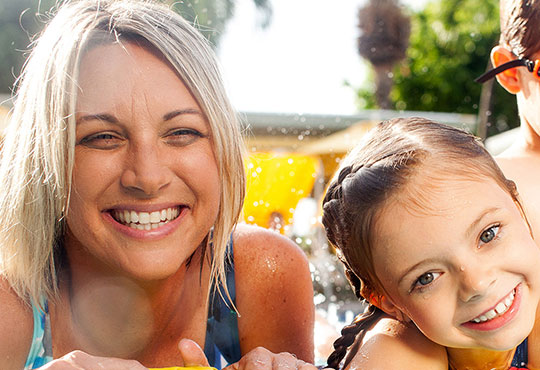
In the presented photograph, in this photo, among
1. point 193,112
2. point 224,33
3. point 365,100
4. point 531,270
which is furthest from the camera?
point 365,100

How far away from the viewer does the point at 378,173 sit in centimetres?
184

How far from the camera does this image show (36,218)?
1995 millimetres

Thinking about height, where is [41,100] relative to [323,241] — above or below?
above

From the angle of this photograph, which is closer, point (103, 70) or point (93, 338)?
point (103, 70)

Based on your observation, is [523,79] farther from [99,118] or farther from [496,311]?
[99,118]

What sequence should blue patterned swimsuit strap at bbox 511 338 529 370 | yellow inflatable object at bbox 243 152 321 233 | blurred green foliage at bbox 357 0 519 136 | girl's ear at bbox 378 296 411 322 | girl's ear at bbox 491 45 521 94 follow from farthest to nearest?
blurred green foliage at bbox 357 0 519 136 < yellow inflatable object at bbox 243 152 321 233 < girl's ear at bbox 491 45 521 94 < blue patterned swimsuit strap at bbox 511 338 529 370 < girl's ear at bbox 378 296 411 322

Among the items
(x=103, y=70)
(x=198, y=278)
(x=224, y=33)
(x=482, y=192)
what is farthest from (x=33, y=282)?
(x=224, y=33)

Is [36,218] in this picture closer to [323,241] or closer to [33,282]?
[33,282]

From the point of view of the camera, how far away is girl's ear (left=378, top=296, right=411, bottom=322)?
6.40 ft

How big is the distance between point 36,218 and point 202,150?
60 cm

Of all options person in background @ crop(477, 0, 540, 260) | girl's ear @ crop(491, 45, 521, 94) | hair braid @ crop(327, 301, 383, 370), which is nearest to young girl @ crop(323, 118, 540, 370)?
hair braid @ crop(327, 301, 383, 370)

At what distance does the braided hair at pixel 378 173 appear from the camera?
1816 mm

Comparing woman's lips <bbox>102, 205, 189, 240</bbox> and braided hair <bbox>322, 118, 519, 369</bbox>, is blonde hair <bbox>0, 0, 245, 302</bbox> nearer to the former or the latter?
woman's lips <bbox>102, 205, 189, 240</bbox>

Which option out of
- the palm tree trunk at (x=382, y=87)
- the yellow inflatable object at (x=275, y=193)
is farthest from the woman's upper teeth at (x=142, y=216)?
the palm tree trunk at (x=382, y=87)
